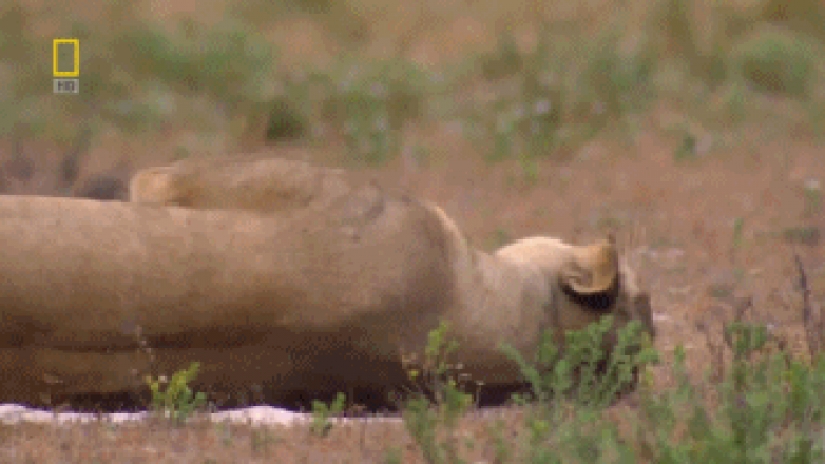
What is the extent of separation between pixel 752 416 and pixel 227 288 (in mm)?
1303

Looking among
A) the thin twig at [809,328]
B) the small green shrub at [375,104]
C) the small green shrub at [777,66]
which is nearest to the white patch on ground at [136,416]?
the thin twig at [809,328]

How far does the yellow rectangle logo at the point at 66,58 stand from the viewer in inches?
398

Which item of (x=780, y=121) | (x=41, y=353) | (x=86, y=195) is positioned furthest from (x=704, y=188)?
(x=41, y=353)

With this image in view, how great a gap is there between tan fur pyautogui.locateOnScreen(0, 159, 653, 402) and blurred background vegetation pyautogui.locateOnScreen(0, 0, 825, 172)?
11.3 feet

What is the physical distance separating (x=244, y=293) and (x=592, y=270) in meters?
1.12

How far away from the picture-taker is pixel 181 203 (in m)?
5.12

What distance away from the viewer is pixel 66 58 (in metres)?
10.2

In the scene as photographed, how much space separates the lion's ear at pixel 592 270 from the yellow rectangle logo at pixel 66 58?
206 inches

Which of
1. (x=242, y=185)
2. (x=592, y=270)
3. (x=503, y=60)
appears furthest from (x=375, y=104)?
(x=242, y=185)

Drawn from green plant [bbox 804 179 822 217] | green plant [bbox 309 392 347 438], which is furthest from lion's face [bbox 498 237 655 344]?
green plant [bbox 804 179 822 217]

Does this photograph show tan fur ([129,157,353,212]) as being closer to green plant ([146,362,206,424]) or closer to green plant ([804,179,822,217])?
green plant ([146,362,206,424])

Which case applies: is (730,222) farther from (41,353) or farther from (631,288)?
(41,353)

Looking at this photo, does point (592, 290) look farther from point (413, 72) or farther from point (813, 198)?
point (413, 72)

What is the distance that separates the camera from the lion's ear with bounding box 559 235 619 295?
520 centimetres
